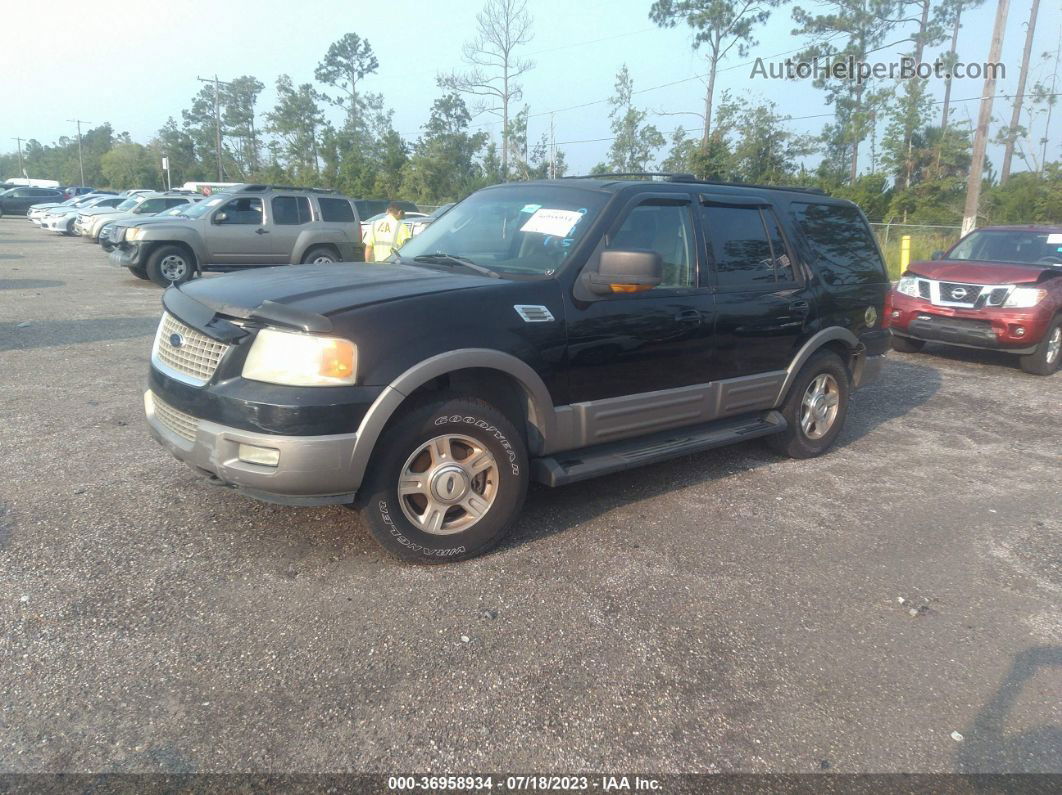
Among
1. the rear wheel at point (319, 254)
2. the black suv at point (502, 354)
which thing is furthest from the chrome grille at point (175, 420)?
the rear wheel at point (319, 254)

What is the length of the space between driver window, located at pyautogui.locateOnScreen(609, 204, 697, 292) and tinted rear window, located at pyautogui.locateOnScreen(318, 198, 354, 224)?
1180cm

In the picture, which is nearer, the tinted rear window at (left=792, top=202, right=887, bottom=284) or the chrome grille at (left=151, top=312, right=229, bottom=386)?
the chrome grille at (left=151, top=312, right=229, bottom=386)

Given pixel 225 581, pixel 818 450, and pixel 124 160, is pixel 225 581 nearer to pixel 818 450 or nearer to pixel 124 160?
pixel 818 450

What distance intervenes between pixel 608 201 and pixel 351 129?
200 feet

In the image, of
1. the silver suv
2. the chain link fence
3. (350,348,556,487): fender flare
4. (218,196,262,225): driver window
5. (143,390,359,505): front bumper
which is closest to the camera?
(143,390,359,505): front bumper

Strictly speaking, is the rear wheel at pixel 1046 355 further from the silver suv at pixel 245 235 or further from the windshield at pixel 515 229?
the silver suv at pixel 245 235

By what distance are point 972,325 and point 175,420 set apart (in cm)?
868

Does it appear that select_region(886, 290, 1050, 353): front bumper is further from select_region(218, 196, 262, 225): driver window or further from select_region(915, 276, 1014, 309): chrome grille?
select_region(218, 196, 262, 225): driver window

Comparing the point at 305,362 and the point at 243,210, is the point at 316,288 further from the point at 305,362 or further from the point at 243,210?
the point at 243,210

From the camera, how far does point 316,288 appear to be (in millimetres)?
3838

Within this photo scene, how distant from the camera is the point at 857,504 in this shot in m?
4.99

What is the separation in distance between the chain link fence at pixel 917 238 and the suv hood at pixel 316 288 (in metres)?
19.6

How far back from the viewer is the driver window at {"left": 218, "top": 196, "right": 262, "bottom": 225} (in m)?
14.9

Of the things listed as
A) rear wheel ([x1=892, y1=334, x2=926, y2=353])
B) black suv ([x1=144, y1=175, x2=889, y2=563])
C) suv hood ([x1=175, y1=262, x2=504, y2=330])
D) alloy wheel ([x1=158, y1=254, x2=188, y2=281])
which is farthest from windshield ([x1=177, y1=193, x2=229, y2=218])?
rear wheel ([x1=892, y1=334, x2=926, y2=353])
